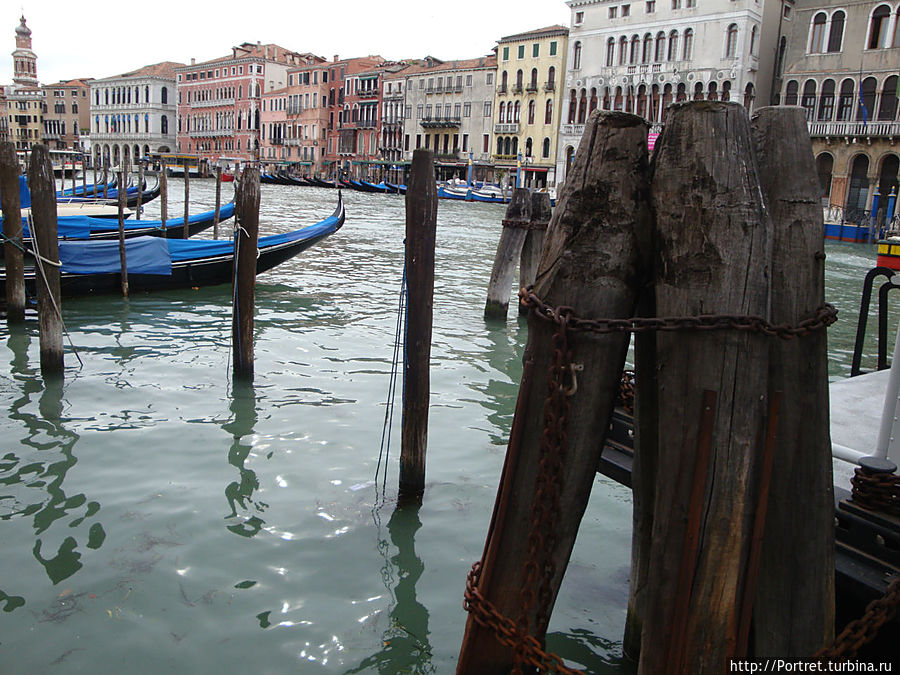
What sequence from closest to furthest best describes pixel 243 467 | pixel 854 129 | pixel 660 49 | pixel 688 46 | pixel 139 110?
pixel 243 467 < pixel 854 129 < pixel 688 46 < pixel 660 49 < pixel 139 110

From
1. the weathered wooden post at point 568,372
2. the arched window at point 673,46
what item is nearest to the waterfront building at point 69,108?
the arched window at point 673,46

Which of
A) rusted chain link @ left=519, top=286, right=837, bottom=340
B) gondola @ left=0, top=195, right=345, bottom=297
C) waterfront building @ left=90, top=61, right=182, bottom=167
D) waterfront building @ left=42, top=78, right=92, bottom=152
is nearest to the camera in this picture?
rusted chain link @ left=519, top=286, right=837, bottom=340

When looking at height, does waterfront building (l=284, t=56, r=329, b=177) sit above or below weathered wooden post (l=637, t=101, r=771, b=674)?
above

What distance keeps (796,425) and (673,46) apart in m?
36.3

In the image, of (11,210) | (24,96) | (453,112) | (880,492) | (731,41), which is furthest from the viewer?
(24,96)

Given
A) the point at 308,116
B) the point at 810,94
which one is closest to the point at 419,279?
the point at 810,94

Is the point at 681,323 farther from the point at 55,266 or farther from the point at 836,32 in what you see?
the point at 836,32

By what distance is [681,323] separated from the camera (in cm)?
134

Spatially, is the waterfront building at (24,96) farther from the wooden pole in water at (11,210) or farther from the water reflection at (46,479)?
the water reflection at (46,479)

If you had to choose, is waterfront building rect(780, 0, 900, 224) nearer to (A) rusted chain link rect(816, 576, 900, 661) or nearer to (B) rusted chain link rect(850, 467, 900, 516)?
(B) rusted chain link rect(850, 467, 900, 516)

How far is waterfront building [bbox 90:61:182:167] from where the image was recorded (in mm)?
64375

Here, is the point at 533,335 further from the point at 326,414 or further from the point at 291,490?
the point at 326,414

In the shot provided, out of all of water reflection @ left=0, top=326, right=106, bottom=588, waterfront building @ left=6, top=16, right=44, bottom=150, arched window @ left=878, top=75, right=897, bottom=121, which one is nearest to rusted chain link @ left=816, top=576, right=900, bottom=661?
water reflection @ left=0, top=326, right=106, bottom=588

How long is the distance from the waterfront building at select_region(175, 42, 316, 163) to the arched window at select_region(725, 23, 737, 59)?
122ft
